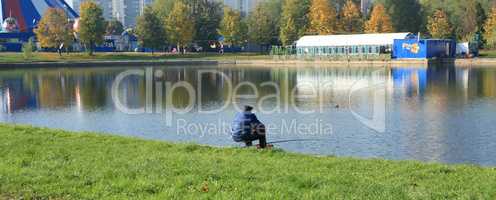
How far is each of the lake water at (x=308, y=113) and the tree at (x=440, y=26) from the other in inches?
2004

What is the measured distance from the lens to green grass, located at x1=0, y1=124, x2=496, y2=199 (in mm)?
8727

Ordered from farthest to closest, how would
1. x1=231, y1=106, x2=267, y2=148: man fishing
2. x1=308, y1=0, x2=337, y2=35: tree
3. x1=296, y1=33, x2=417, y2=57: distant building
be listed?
1. x1=308, y1=0, x2=337, y2=35: tree
2. x1=296, y1=33, x2=417, y2=57: distant building
3. x1=231, y1=106, x2=267, y2=148: man fishing

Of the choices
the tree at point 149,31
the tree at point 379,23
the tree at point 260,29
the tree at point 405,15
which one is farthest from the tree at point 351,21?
the tree at point 149,31

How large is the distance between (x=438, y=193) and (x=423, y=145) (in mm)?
11595

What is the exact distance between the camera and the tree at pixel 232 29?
11019cm

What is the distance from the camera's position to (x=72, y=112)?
31.9 meters

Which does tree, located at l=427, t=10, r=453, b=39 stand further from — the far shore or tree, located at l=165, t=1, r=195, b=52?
Answer: tree, located at l=165, t=1, r=195, b=52

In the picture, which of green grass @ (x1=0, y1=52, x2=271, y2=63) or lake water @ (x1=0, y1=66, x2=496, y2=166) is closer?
lake water @ (x1=0, y1=66, x2=496, y2=166)

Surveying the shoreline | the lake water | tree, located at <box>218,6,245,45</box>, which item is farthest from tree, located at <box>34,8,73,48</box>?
the lake water

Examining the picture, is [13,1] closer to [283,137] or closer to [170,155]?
Result: [283,137]

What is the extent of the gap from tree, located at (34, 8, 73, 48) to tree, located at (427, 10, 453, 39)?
198ft

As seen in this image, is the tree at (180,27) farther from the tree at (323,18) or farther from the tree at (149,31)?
the tree at (323,18)

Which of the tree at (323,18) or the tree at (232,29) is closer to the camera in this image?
the tree at (323,18)

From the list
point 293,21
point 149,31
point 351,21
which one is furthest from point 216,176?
point 351,21
